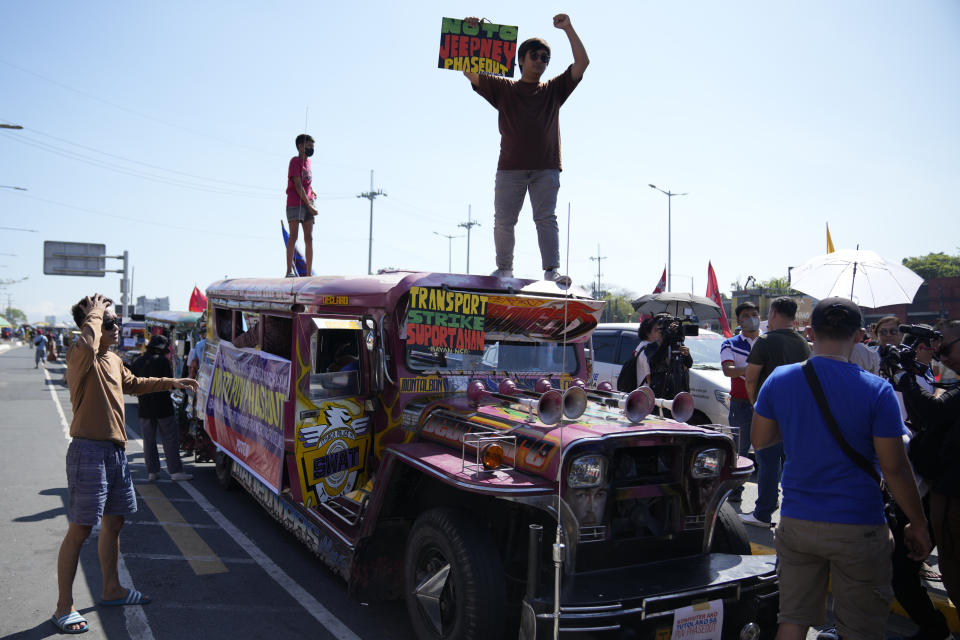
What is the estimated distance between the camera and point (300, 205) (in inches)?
336

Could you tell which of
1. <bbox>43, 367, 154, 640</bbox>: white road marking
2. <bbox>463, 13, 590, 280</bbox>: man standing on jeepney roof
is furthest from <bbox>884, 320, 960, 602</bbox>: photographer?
<bbox>43, 367, 154, 640</bbox>: white road marking

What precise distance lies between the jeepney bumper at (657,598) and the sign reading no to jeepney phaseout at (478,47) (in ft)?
14.3

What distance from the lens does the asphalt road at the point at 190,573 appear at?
13.9ft

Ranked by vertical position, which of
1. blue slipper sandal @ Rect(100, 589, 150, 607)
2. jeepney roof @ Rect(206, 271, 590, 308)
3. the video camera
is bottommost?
blue slipper sandal @ Rect(100, 589, 150, 607)

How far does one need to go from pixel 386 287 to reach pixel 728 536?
9.53ft

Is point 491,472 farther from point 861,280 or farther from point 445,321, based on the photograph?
point 861,280

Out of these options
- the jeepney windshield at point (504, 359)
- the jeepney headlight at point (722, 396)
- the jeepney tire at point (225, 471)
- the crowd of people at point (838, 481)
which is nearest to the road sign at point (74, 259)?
the jeepney tire at point (225, 471)

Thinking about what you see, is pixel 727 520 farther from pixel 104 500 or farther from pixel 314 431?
pixel 104 500

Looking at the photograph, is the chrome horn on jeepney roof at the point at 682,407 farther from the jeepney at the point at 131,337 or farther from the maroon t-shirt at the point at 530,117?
the jeepney at the point at 131,337

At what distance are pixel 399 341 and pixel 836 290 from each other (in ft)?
16.9

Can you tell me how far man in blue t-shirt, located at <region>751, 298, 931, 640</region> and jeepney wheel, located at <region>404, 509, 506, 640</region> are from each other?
4.69 feet

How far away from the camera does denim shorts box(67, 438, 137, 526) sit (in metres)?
4.15

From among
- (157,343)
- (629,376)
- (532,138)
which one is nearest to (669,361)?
(629,376)

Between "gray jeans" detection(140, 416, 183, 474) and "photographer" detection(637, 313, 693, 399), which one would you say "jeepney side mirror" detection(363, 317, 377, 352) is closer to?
"photographer" detection(637, 313, 693, 399)
